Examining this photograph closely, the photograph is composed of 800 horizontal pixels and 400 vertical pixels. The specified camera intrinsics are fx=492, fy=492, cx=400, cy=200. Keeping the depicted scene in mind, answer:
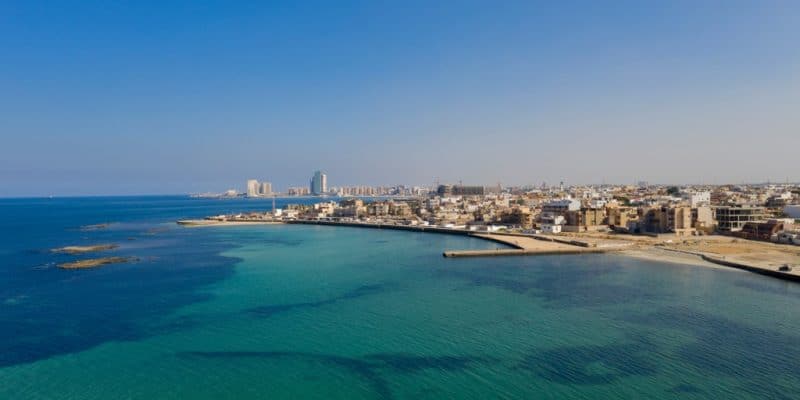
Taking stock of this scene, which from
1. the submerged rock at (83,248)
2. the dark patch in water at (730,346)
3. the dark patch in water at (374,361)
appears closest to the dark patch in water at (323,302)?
the dark patch in water at (374,361)

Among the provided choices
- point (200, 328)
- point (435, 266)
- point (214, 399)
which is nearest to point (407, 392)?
point (214, 399)

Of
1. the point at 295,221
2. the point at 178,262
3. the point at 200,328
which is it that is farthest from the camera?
the point at 295,221

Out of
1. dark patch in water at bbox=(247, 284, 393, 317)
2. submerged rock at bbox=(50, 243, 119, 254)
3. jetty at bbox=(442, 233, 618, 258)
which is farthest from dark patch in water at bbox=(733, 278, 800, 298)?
submerged rock at bbox=(50, 243, 119, 254)

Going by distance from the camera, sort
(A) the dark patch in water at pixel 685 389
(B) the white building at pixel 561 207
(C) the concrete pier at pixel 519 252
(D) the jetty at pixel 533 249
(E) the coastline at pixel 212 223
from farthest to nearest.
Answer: (E) the coastline at pixel 212 223, (B) the white building at pixel 561 207, (D) the jetty at pixel 533 249, (C) the concrete pier at pixel 519 252, (A) the dark patch in water at pixel 685 389

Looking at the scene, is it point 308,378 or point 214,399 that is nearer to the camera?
point 214,399

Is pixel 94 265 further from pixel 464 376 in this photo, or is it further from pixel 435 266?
pixel 464 376

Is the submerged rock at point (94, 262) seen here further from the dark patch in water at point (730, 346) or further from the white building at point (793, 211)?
the white building at point (793, 211)
